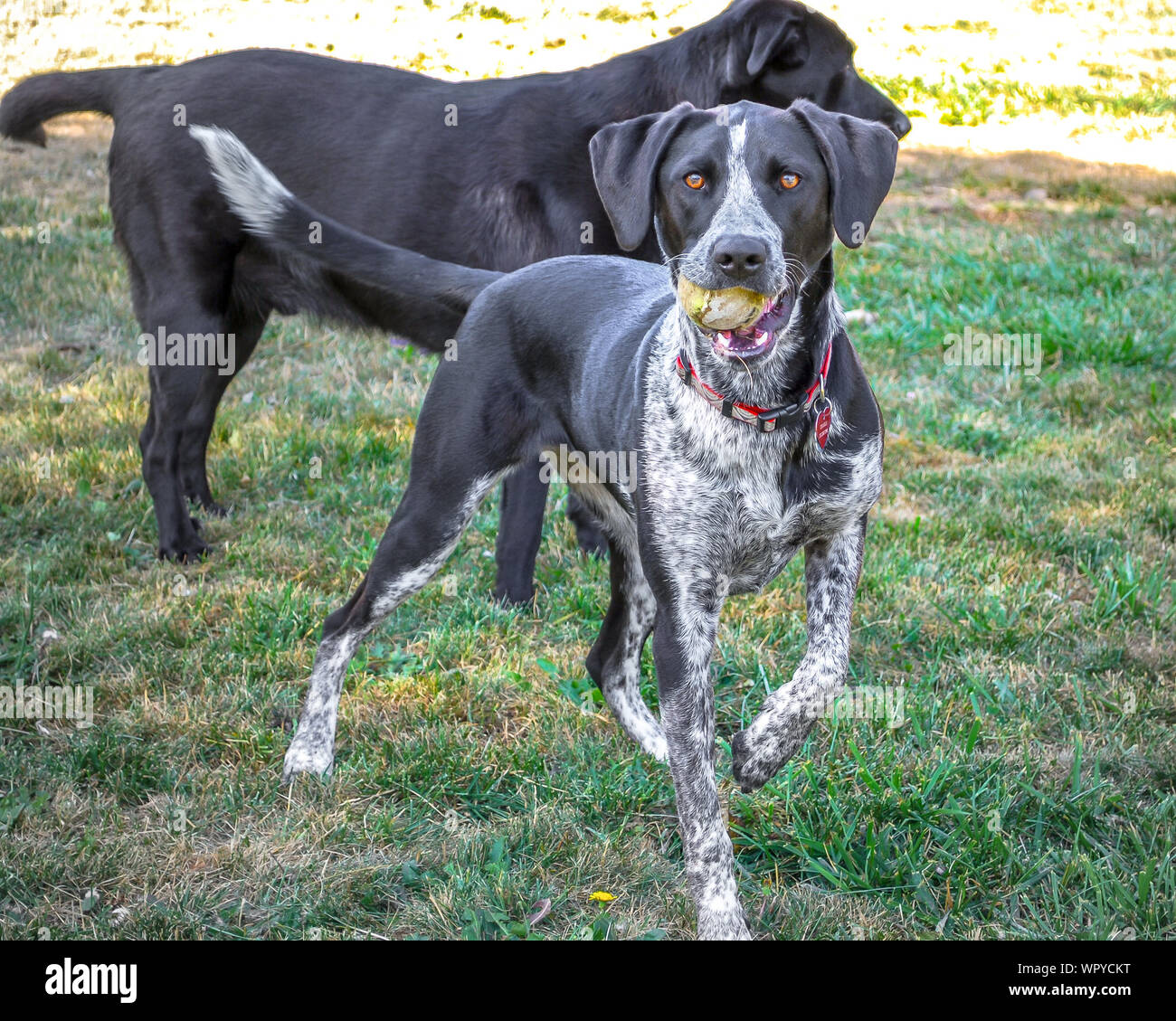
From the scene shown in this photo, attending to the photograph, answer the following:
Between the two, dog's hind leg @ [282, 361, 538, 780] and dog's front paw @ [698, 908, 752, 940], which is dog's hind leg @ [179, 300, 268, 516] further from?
dog's front paw @ [698, 908, 752, 940]

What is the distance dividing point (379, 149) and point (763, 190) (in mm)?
2331

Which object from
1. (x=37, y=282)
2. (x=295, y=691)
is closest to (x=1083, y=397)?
(x=295, y=691)

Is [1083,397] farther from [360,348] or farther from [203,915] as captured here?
[203,915]

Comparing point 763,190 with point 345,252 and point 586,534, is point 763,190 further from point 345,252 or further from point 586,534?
point 586,534

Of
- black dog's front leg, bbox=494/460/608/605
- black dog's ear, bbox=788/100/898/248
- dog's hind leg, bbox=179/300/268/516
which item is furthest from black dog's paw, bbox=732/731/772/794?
dog's hind leg, bbox=179/300/268/516

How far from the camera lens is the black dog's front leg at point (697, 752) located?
2.50 metres

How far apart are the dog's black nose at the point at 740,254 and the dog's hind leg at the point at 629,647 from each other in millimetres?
1104

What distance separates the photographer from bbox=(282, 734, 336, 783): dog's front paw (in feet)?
10.2

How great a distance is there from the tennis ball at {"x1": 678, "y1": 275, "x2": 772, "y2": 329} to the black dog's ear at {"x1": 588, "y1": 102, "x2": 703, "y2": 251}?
216 millimetres

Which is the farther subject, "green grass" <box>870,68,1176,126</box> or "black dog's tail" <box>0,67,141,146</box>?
"green grass" <box>870,68,1176,126</box>

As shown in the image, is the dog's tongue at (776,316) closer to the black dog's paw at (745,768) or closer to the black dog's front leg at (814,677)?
the black dog's front leg at (814,677)
